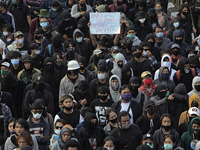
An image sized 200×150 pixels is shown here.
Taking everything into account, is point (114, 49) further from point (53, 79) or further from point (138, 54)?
point (53, 79)

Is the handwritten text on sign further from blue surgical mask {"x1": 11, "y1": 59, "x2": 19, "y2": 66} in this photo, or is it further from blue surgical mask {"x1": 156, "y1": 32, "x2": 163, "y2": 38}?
blue surgical mask {"x1": 11, "y1": 59, "x2": 19, "y2": 66}

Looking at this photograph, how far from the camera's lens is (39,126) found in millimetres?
17359

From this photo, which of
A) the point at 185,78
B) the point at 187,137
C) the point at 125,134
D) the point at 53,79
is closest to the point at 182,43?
the point at 185,78

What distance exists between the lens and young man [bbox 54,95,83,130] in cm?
1764

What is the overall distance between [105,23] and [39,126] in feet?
19.4

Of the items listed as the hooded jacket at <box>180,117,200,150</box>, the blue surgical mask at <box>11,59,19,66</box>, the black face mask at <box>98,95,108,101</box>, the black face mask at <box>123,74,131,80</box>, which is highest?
the blue surgical mask at <box>11,59,19,66</box>

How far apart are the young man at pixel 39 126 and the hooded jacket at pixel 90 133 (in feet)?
2.59

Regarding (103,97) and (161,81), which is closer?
(103,97)

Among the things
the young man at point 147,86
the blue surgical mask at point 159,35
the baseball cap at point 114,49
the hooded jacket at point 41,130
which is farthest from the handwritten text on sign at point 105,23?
the hooded jacket at point 41,130

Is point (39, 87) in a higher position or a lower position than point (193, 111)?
higher

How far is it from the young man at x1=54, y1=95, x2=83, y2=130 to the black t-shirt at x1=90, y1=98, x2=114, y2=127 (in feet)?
1.99

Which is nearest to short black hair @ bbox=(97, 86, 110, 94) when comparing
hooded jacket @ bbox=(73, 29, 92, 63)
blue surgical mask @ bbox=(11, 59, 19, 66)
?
blue surgical mask @ bbox=(11, 59, 19, 66)

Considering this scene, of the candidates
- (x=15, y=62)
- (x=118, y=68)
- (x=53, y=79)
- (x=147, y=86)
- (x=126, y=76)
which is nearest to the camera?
(x=147, y=86)

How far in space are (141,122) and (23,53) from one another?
16.4 feet
